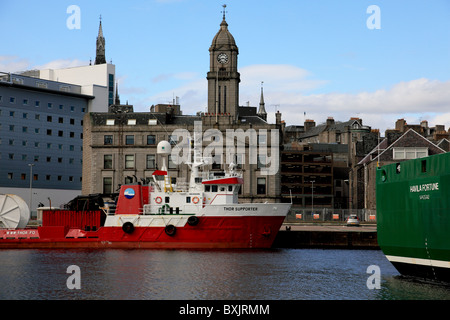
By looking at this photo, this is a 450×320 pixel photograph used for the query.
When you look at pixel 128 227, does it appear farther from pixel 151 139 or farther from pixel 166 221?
pixel 151 139

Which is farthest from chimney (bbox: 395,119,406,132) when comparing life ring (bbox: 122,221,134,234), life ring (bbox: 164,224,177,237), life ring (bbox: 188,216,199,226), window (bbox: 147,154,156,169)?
life ring (bbox: 122,221,134,234)

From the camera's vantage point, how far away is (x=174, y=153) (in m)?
91.6

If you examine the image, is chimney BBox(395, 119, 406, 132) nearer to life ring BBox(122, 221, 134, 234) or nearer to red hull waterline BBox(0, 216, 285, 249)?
red hull waterline BBox(0, 216, 285, 249)

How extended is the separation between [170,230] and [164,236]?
86 cm

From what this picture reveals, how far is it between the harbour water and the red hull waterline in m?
2.16

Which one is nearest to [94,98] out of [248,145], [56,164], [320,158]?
[56,164]

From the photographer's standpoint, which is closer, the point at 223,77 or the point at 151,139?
the point at 151,139

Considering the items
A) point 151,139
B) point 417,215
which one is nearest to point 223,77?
point 151,139

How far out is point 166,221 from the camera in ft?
177

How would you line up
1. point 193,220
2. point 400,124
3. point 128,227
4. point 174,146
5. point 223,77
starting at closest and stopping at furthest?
point 193,220 → point 128,227 → point 174,146 → point 223,77 → point 400,124

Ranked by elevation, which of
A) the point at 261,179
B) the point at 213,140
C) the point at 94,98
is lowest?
the point at 261,179
